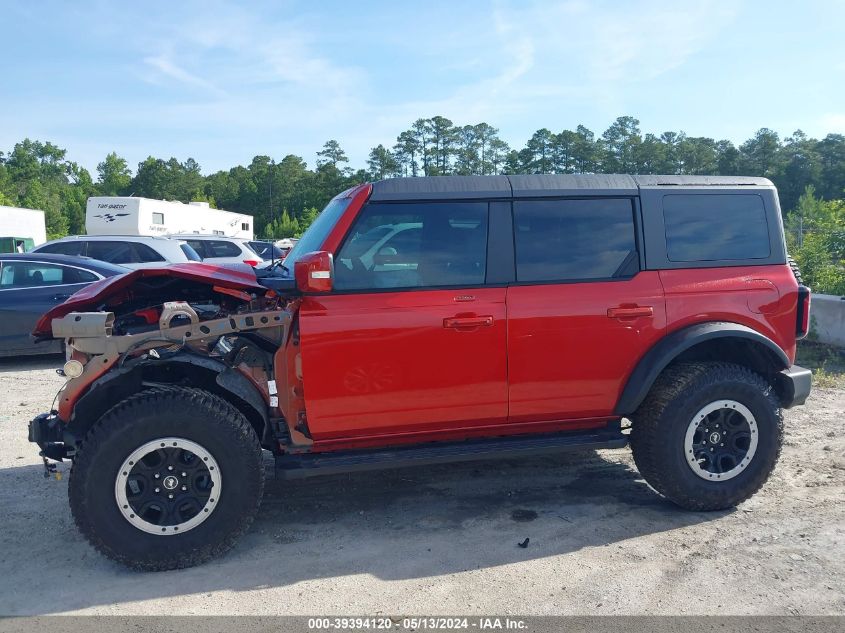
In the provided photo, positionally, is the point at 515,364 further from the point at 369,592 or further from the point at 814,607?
the point at 814,607

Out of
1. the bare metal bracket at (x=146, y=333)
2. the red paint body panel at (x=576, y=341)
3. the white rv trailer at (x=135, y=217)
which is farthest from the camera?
the white rv trailer at (x=135, y=217)

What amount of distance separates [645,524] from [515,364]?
131 cm

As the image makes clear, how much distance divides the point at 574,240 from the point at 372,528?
7.23 feet

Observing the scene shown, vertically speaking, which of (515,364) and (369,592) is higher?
(515,364)

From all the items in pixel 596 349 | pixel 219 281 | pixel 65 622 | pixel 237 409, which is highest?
pixel 219 281

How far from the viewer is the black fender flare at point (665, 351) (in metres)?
4.13

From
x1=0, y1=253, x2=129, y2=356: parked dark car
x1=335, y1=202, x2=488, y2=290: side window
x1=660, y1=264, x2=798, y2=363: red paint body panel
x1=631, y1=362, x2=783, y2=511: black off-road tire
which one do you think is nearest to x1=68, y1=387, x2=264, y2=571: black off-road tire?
x1=335, y1=202, x2=488, y2=290: side window

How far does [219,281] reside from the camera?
3865 millimetres

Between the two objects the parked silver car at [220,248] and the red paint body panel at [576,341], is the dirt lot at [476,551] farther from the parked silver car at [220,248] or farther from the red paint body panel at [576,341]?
the parked silver car at [220,248]

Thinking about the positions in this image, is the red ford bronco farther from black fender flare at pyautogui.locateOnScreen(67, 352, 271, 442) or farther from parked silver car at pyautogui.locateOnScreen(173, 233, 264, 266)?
parked silver car at pyautogui.locateOnScreen(173, 233, 264, 266)

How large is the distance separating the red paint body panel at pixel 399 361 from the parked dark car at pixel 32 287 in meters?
6.44

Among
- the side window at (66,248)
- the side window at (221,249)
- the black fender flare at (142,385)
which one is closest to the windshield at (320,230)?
the black fender flare at (142,385)

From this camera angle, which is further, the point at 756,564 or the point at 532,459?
the point at 532,459

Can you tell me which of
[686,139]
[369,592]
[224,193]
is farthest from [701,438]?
[224,193]
